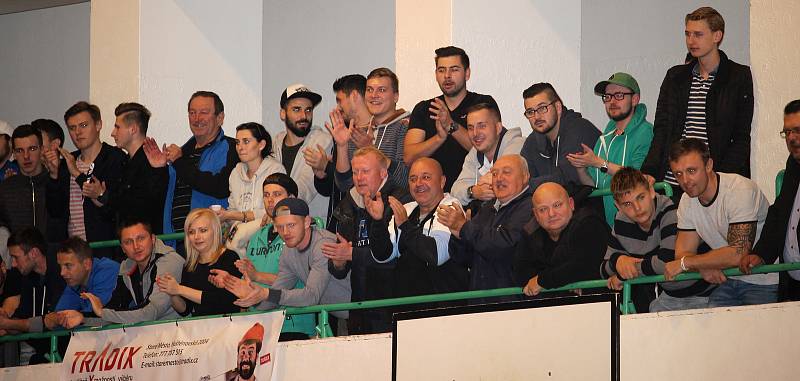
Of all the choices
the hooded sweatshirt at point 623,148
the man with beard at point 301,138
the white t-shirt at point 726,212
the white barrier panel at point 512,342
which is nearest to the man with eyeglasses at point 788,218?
the white t-shirt at point 726,212

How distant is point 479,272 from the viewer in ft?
26.9

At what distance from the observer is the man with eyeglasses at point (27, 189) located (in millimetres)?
10578

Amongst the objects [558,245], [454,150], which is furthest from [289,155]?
[558,245]

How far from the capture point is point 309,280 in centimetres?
873

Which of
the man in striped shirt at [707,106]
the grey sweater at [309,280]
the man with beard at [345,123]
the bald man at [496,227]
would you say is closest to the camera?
the man in striped shirt at [707,106]

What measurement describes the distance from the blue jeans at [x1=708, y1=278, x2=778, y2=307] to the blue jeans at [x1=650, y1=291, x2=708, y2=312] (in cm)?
5

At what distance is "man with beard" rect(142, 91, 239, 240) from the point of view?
384 inches

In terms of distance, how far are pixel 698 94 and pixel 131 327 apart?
4123 mm

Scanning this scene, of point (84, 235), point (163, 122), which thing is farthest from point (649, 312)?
point (163, 122)

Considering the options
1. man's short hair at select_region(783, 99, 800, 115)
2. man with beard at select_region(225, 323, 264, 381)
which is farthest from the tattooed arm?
man with beard at select_region(225, 323, 264, 381)

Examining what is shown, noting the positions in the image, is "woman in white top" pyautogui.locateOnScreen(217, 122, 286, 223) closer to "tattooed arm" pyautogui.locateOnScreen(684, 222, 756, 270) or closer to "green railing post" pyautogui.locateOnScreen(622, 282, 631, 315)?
"green railing post" pyautogui.locateOnScreen(622, 282, 631, 315)

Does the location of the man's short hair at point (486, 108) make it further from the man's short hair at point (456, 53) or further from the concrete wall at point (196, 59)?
the concrete wall at point (196, 59)

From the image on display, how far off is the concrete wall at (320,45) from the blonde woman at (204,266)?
12.5 feet

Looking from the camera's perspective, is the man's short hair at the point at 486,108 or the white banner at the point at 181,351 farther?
the white banner at the point at 181,351
